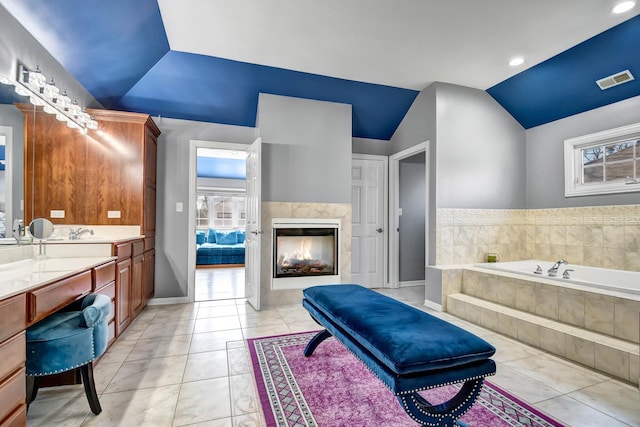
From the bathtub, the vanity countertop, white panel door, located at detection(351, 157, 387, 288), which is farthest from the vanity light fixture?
the bathtub

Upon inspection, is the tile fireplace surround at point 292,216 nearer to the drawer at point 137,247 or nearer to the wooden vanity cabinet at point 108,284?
the drawer at point 137,247

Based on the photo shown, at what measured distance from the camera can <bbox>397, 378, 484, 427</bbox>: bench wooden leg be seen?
4.51ft

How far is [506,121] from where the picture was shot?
173 inches

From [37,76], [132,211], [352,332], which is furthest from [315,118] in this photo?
[352,332]

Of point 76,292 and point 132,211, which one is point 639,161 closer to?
point 76,292

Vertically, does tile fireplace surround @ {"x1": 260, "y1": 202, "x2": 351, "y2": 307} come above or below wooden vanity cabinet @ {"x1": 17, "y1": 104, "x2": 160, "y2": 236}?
below

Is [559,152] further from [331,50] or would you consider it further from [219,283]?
[219,283]

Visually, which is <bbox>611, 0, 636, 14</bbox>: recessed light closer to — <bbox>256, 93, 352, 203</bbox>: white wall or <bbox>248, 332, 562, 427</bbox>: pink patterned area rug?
<bbox>256, 93, 352, 203</bbox>: white wall

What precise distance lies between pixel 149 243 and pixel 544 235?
5.13 m

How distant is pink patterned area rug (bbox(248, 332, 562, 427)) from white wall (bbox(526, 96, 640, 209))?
303 cm

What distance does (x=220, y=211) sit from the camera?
8633mm

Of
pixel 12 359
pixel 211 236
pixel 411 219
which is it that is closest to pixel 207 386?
pixel 12 359

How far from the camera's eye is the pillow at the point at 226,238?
7.99 metres

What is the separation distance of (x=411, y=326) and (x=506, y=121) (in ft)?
13.2
